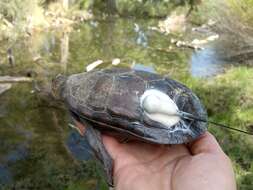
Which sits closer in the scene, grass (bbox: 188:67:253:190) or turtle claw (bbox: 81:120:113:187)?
turtle claw (bbox: 81:120:113:187)

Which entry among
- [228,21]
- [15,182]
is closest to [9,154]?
[15,182]

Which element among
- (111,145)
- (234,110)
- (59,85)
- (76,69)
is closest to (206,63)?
(76,69)

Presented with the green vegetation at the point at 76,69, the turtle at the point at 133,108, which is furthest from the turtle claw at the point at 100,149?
the green vegetation at the point at 76,69

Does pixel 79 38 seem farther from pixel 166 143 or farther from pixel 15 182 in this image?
pixel 166 143

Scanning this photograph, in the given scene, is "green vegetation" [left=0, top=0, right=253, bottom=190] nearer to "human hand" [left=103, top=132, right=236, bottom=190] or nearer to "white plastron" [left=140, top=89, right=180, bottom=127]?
"human hand" [left=103, top=132, right=236, bottom=190]

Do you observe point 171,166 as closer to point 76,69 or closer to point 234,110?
point 234,110

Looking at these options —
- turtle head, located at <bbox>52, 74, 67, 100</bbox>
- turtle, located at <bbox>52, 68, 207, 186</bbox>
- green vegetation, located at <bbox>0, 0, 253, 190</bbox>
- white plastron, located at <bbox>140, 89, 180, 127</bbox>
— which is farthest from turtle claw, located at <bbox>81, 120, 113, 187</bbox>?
green vegetation, located at <bbox>0, 0, 253, 190</bbox>
